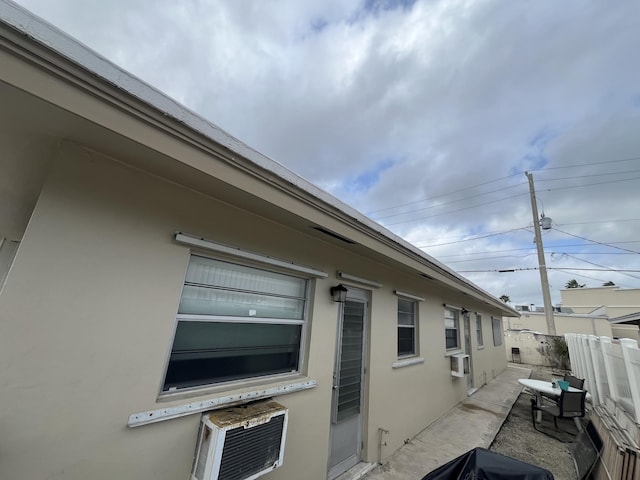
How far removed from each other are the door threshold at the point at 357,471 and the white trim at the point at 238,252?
2604mm

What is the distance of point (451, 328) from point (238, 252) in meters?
6.91

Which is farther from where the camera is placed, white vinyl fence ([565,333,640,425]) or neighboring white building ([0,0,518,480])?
white vinyl fence ([565,333,640,425])

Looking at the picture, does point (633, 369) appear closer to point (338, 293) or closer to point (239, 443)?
point (338, 293)

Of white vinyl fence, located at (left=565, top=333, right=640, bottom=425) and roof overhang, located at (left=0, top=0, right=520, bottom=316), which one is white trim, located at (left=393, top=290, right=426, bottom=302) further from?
white vinyl fence, located at (left=565, top=333, right=640, bottom=425)

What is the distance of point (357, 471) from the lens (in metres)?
3.33

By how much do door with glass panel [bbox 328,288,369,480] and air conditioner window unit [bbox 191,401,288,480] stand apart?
130 cm

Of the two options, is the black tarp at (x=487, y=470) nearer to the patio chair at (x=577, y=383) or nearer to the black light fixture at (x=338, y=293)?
the black light fixture at (x=338, y=293)

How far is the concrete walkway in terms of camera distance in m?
3.50

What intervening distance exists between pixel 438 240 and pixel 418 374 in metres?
17.5

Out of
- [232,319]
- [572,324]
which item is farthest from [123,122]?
[572,324]

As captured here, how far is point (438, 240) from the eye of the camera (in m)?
20.4

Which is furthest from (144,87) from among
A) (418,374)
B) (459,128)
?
(459,128)

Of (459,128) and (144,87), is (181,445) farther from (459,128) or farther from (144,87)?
(459,128)

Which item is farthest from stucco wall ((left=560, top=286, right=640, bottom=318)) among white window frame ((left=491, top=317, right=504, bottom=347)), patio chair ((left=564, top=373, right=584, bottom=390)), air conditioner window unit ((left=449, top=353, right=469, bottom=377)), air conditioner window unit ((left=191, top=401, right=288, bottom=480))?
air conditioner window unit ((left=191, top=401, right=288, bottom=480))
